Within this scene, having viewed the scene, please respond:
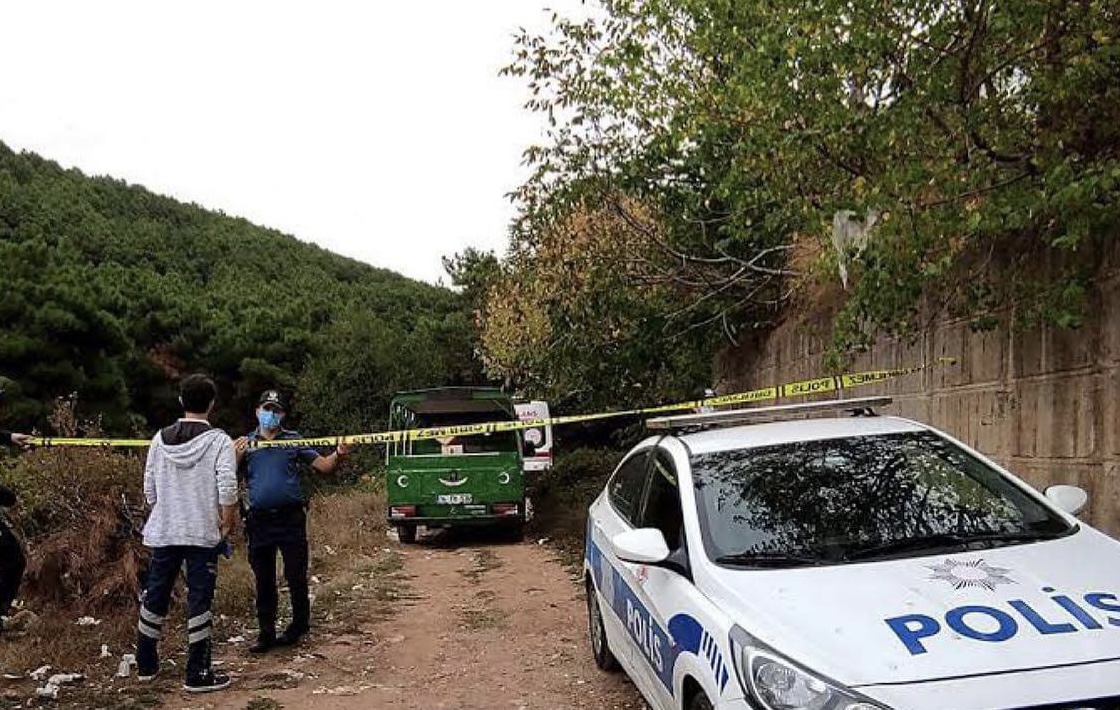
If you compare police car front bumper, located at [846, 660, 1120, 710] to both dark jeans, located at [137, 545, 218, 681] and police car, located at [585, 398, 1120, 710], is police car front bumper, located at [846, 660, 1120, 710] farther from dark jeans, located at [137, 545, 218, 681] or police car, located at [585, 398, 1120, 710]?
dark jeans, located at [137, 545, 218, 681]

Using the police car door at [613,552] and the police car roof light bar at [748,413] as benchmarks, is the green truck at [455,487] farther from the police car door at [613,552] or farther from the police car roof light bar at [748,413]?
the police car roof light bar at [748,413]

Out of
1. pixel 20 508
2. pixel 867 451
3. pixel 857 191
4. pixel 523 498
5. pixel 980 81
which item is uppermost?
pixel 980 81

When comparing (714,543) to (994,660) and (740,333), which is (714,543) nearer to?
(994,660)

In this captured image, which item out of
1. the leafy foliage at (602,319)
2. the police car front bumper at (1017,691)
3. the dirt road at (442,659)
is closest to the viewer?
the police car front bumper at (1017,691)

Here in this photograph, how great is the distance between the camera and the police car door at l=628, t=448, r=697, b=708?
443cm

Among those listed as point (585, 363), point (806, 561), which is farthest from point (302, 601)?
point (585, 363)

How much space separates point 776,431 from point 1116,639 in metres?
2.07

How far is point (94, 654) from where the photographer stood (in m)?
7.12

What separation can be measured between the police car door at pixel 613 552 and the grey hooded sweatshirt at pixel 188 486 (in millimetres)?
2223

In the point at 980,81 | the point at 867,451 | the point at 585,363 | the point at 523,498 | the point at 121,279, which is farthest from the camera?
the point at 121,279

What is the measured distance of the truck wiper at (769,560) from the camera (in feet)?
13.6

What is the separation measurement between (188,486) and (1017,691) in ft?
15.8

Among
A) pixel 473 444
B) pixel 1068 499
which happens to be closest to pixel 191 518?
pixel 1068 499

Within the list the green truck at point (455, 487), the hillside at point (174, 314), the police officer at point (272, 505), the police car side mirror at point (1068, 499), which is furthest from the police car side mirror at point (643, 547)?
the hillside at point (174, 314)
